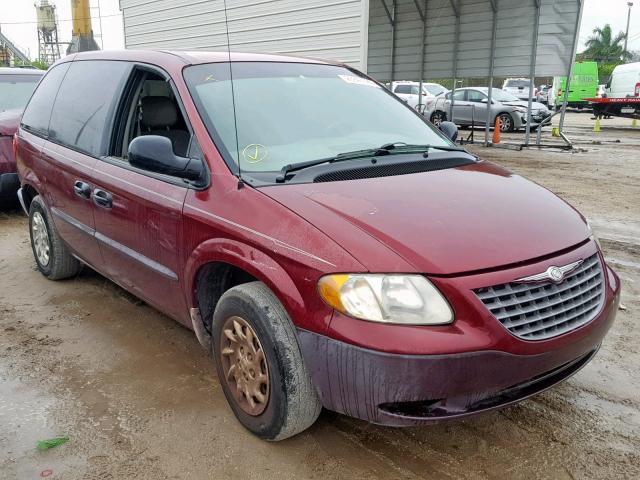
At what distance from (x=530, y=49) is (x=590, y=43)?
2180 inches

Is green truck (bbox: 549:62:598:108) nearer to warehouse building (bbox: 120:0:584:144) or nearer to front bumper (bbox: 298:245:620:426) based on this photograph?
warehouse building (bbox: 120:0:584:144)

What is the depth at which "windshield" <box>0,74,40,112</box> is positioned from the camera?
25.3 ft

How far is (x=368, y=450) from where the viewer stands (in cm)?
264

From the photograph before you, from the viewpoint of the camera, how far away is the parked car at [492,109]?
19.2m

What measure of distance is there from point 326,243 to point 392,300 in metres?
0.34

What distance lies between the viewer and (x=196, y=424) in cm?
287

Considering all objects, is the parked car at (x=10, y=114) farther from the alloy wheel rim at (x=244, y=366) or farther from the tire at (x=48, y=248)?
the alloy wheel rim at (x=244, y=366)

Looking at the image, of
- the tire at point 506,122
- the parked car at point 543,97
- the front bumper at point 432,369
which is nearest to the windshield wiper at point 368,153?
the front bumper at point 432,369

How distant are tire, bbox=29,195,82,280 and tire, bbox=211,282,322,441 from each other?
96.1 inches

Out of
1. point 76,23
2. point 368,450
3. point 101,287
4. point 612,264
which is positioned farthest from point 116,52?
point 76,23

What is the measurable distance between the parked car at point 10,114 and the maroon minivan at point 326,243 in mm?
3461

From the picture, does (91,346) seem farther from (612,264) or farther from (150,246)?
(612,264)

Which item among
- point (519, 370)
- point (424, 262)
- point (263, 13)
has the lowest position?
point (519, 370)

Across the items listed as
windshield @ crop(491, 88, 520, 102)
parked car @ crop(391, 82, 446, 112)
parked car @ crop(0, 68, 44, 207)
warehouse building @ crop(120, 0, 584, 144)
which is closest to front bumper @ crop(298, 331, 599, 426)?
parked car @ crop(0, 68, 44, 207)
